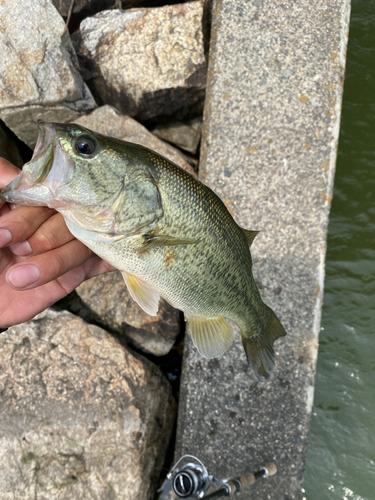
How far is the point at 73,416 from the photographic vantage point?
2816 mm

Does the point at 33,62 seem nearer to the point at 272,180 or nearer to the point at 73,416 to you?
the point at 272,180

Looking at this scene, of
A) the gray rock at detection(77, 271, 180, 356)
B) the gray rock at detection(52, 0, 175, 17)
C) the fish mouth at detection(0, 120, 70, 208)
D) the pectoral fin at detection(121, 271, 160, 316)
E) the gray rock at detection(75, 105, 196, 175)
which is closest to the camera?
the fish mouth at detection(0, 120, 70, 208)

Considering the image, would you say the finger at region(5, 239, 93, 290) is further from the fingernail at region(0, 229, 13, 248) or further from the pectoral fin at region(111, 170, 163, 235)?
the pectoral fin at region(111, 170, 163, 235)

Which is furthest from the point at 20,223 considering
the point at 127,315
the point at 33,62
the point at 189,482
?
the point at 33,62

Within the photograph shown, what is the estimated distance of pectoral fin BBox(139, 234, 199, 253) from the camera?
1677mm

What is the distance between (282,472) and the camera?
114 inches

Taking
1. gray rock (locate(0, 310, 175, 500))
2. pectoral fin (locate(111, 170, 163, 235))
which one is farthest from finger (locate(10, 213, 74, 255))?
gray rock (locate(0, 310, 175, 500))

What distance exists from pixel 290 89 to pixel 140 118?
144cm

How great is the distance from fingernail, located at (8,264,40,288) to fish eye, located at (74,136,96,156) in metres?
0.53

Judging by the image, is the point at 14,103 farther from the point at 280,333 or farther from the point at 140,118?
the point at 280,333

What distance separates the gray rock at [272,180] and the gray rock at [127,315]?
0.35 metres

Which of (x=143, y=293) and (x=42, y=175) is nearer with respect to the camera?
(x=42, y=175)

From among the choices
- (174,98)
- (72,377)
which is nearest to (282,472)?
(72,377)

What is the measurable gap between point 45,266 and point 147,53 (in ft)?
8.27
